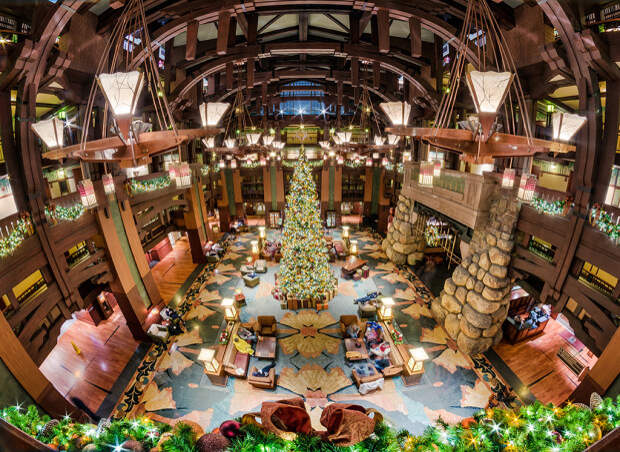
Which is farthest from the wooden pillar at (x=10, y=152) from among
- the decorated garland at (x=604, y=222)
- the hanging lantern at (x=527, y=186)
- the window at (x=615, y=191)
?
the window at (x=615, y=191)

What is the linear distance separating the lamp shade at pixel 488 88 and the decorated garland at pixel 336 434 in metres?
3.39

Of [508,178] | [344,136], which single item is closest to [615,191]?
[508,178]

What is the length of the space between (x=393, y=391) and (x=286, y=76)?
13811 mm

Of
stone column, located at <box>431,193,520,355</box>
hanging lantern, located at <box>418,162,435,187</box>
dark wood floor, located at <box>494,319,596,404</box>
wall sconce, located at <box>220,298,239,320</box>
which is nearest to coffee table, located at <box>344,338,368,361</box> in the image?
stone column, located at <box>431,193,520,355</box>

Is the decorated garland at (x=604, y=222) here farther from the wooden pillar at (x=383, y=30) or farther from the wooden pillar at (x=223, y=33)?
the wooden pillar at (x=223, y=33)

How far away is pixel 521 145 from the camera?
3.19 metres

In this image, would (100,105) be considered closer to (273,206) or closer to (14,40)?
(14,40)

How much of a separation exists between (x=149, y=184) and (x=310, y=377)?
31.3 ft

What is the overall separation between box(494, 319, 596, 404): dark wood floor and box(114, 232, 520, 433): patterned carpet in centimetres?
78

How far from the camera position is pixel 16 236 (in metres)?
5.67

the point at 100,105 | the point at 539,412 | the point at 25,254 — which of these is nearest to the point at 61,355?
the point at 25,254

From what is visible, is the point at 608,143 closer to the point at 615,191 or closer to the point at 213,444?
the point at 615,191

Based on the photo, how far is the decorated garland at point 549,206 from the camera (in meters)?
6.41

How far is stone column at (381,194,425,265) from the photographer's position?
13852 millimetres
